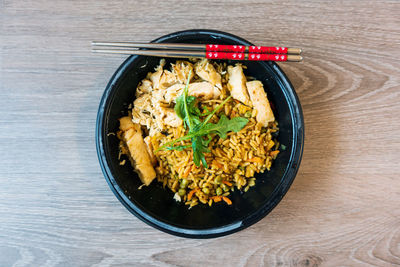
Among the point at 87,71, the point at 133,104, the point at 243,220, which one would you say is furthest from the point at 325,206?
the point at 87,71

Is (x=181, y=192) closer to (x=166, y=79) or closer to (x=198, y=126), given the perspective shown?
(x=198, y=126)

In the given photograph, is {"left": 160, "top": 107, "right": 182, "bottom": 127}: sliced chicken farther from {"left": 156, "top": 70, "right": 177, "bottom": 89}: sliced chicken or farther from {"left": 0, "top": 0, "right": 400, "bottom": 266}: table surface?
{"left": 0, "top": 0, "right": 400, "bottom": 266}: table surface

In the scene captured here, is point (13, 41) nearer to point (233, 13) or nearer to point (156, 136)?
point (156, 136)

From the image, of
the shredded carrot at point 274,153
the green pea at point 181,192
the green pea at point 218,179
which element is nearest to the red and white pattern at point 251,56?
the shredded carrot at point 274,153

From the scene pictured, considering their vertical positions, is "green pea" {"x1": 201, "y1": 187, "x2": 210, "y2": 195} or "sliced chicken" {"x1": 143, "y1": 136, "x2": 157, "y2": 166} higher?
"sliced chicken" {"x1": 143, "y1": 136, "x2": 157, "y2": 166}

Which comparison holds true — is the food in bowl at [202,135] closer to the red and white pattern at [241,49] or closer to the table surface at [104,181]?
the red and white pattern at [241,49]

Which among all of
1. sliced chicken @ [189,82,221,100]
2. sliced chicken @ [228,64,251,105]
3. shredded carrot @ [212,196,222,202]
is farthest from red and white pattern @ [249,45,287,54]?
shredded carrot @ [212,196,222,202]

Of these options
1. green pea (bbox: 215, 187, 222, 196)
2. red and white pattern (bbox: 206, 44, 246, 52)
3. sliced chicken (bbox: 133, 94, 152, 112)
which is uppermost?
red and white pattern (bbox: 206, 44, 246, 52)
